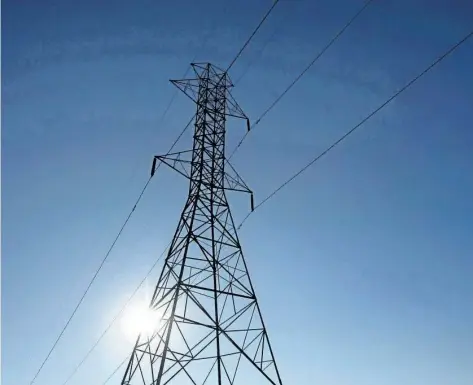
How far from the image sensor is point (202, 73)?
17.2 metres

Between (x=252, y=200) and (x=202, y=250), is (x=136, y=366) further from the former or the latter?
(x=252, y=200)

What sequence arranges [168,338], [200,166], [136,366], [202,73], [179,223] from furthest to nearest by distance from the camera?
[202,73]
[200,166]
[179,223]
[136,366]
[168,338]

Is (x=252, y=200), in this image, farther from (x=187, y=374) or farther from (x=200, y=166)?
(x=187, y=374)

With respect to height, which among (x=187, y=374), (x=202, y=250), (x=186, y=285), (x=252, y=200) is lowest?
(x=187, y=374)

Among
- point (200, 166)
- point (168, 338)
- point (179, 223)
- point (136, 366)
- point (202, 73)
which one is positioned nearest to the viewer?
point (168, 338)

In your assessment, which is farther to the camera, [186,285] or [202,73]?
[202,73]

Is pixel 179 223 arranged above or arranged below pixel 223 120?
below

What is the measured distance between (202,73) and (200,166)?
5.23m

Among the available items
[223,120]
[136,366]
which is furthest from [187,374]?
[223,120]

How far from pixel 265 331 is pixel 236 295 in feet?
4.58

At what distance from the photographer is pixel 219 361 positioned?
10.3 metres

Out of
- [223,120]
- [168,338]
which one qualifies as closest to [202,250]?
[168,338]

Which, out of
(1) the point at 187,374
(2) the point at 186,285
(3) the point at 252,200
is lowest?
(1) the point at 187,374

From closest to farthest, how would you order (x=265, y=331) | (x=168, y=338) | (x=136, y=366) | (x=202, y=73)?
1. (x=168, y=338)
2. (x=136, y=366)
3. (x=265, y=331)
4. (x=202, y=73)
